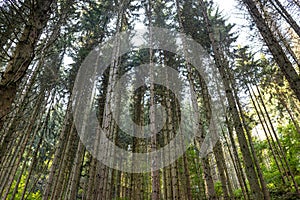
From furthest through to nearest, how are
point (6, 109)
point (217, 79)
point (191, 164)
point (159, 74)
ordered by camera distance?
point (191, 164) → point (159, 74) → point (217, 79) → point (6, 109)

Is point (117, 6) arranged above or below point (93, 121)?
above

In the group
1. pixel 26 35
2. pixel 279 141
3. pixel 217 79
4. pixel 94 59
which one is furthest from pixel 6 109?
pixel 279 141

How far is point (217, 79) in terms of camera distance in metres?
11.4

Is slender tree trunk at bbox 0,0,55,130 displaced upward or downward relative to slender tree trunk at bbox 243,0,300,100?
downward

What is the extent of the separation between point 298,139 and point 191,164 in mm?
6540

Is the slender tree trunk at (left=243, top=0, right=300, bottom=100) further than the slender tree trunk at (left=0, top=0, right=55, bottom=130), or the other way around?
the slender tree trunk at (left=243, top=0, right=300, bottom=100)

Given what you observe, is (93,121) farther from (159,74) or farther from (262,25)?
(262,25)

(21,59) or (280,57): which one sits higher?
(280,57)

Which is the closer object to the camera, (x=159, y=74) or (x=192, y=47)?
(x=192, y=47)

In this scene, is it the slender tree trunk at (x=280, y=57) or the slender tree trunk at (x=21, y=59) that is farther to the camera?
the slender tree trunk at (x=280, y=57)

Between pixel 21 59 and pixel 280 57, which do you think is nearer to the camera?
pixel 21 59

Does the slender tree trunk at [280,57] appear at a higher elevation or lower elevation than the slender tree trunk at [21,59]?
higher

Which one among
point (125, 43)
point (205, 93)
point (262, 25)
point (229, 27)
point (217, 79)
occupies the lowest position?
point (262, 25)

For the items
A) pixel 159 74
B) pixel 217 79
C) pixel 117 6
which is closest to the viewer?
pixel 117 6
